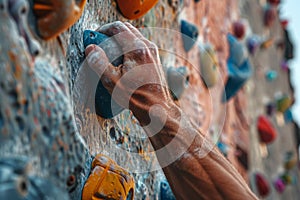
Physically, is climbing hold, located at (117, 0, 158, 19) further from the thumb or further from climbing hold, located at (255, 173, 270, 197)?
climbing hold, located at (255, 173, 270, 197)

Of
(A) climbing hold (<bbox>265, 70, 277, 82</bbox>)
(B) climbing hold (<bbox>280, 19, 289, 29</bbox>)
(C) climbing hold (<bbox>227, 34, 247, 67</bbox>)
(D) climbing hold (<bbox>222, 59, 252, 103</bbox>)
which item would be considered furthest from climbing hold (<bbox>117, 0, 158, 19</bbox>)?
(B) climbing hold (<bbox>280, 19, 289, 29</bbox>)

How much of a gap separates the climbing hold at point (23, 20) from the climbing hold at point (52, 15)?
0.02 m

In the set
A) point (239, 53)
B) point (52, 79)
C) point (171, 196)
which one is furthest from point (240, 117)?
point (52, 79)

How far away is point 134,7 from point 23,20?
0.44 m

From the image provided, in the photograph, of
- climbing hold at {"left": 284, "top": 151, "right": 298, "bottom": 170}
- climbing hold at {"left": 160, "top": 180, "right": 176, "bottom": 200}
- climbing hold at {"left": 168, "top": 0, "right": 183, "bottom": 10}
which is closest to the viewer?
climbing hold at {"left": 160, "top": 180, "right": 176, "bottom": 200}

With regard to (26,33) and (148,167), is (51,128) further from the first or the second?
(148,167)

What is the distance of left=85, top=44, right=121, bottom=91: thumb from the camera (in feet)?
3.11

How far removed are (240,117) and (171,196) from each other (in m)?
1.22

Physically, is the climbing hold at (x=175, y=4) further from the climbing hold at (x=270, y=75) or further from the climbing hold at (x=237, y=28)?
the climbing hold at (x=270, y=75)

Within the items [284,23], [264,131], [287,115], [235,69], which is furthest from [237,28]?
[284,23]

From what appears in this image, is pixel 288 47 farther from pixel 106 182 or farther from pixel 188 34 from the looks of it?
pixel 106 182

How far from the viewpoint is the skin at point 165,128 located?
949mm

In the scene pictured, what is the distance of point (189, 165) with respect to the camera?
0.95 metres

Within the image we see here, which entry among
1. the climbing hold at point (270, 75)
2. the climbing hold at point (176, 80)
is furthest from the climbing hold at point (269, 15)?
the climbing hold at point (176, 80)
